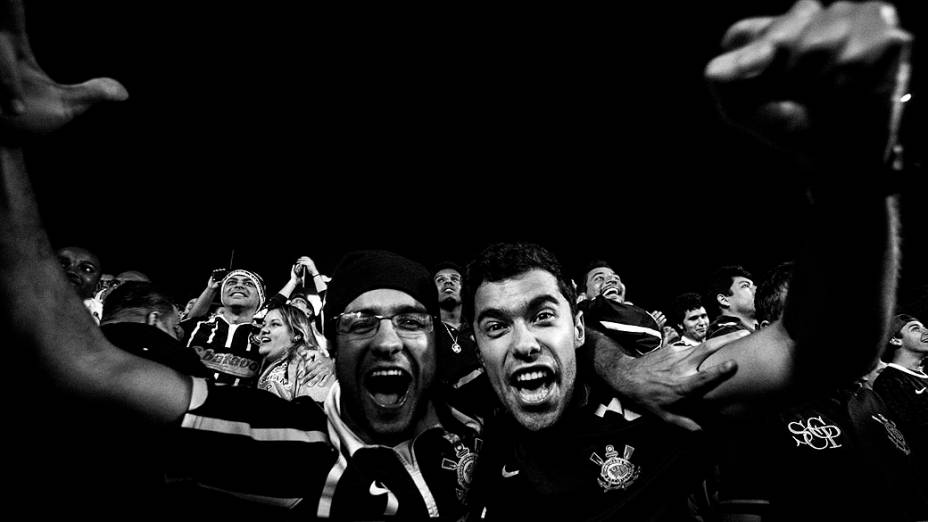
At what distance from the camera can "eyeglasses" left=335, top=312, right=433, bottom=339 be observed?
100 inches

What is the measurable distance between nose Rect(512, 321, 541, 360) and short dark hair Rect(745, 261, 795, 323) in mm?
1726

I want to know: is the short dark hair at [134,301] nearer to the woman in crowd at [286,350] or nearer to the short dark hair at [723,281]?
the woman in crowd at [286,350]

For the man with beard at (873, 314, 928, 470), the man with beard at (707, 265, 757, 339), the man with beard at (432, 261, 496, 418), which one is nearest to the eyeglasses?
the man with beard at (432, 261, 496, 418)

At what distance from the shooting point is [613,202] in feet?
51.2

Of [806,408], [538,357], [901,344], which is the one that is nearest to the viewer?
[538,357]

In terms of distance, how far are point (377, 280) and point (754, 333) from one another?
4.87 ft

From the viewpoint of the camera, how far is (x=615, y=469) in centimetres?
214

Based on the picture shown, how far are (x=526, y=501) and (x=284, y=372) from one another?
11.8 ft

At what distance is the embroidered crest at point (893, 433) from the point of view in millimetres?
3012

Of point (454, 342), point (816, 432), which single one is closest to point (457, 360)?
point (454, 342)

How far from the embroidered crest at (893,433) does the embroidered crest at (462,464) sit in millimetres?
2200

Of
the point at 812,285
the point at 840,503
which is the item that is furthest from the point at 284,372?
the point at 812,285

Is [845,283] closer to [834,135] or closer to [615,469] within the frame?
[834,135]

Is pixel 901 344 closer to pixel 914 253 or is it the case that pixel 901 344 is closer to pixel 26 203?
pixel 26 203
